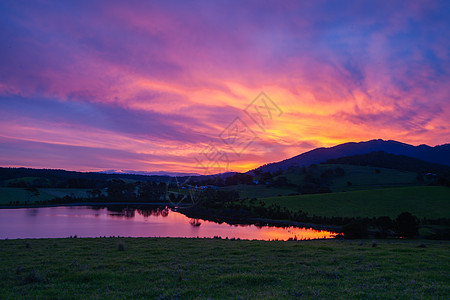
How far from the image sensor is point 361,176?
11944 centimetres

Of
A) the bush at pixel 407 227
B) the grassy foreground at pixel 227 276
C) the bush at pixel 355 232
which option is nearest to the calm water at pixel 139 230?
the bush at pixel 355 232

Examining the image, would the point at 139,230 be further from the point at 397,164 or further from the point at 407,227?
the point at 397,164

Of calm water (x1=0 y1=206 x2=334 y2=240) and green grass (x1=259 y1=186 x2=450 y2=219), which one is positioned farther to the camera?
green grass (x1=259 y1=186 x2=450 y2=219)

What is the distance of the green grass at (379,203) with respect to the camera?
55031 millimetres

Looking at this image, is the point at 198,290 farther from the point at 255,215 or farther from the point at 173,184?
the point at 173,184

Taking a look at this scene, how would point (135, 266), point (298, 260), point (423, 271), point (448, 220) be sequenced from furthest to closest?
point (448, 220) < point (298, 260) < point (135, 266) < point (423, 271)

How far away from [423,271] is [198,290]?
9125 mm

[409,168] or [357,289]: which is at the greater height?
[409,168]

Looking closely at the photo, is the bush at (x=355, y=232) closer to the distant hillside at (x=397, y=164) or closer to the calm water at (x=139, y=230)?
the calm water at (x=139, y=230)

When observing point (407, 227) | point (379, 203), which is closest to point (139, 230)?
point (407, 227)

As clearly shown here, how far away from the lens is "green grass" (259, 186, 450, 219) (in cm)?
5503

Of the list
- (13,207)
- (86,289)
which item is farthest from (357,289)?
(13,207)

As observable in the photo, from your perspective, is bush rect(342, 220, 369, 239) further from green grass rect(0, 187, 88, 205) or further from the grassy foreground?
green grass rect(0, 187, 88, 205)

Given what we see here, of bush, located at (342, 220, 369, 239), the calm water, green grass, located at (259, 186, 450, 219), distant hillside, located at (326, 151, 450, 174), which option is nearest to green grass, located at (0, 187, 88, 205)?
the calm water
